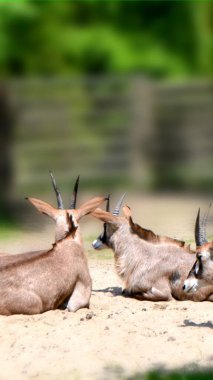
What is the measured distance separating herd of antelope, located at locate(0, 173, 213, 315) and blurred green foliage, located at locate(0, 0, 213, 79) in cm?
108

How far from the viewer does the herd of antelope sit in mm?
8438

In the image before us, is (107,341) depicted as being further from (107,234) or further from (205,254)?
(107,234)

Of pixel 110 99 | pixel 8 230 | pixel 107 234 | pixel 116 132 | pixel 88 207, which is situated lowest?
pixel 8 230

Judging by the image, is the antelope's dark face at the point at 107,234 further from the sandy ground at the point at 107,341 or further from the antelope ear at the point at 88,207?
the sandy ground at the point at 107,341

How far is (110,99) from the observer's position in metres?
9.80

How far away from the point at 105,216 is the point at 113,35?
5.24ft

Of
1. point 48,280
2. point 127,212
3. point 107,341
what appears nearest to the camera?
point 107,341

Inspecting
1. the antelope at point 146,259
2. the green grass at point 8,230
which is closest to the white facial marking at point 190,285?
the antelope at point 146,259

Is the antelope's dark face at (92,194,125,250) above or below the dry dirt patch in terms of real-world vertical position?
above

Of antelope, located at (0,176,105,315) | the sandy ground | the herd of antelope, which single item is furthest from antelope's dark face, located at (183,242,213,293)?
antelope, located at (0,176,105,315)

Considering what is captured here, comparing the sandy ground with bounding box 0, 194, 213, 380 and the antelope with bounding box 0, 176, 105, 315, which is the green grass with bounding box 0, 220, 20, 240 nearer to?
the antelope with bounding box 0, 176, 105, 315

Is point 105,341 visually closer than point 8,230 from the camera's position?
Yes

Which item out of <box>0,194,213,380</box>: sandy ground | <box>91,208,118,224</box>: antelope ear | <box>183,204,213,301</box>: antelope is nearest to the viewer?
<box>0,194,213,380</box>: sandy ground

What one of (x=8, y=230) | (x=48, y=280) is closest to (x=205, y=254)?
Answer: (x=48, y=280)
